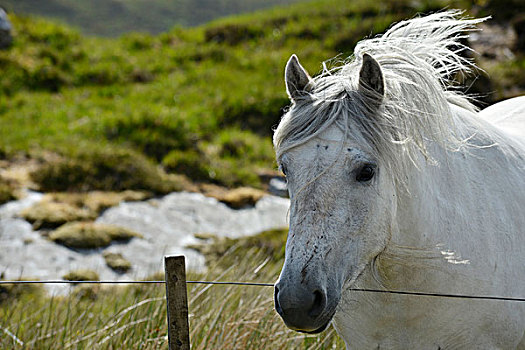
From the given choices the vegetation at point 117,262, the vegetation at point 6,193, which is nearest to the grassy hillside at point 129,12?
the vegetation at point 6,193

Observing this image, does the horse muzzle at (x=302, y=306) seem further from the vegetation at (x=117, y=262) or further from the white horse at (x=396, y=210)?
the vegetation at (x=117, y=262)

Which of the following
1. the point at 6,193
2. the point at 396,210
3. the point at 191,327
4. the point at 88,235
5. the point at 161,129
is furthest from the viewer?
the point at 161,129

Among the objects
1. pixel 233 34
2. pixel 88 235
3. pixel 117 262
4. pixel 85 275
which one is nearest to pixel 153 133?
pixel 88 235

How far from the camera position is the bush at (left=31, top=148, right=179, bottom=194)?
782 cm

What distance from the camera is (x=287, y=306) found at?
5.90ft

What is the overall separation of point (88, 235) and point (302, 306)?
5.31 metres

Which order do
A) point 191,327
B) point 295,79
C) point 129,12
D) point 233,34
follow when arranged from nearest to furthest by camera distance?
point 295,79, point 191,327, point 233,34, point 129,12

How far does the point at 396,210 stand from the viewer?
2145 mm

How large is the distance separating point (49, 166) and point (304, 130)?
667cm

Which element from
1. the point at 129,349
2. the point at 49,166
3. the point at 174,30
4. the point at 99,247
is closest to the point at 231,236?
the point at 99,247

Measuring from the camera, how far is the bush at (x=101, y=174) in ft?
25.7

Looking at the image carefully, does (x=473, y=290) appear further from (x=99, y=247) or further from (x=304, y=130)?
(x=99, y=247)

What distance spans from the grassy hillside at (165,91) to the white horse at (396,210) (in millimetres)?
6089

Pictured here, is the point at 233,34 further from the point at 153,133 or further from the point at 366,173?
the point at 366,173
